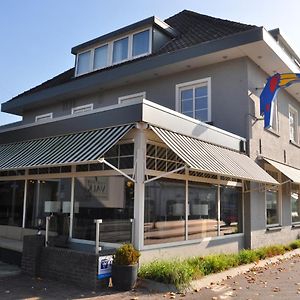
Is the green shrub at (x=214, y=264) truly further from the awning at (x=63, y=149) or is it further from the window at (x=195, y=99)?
the window at (x=195, y=99)

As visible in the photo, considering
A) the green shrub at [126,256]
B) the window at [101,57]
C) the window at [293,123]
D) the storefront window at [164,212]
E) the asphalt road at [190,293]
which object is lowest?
the asphalt road at [190,293]

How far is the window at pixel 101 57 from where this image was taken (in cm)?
1891

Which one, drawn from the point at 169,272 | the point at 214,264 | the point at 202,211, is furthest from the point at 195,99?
the point at 169,272

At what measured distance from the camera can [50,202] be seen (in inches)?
444

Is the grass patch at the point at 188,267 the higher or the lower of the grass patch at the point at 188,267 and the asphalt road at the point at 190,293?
the higher

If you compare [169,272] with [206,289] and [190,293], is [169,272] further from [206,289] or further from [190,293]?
[206,289]

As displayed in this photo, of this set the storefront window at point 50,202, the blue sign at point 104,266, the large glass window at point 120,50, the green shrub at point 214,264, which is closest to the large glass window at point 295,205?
the green shrub at point 214,264

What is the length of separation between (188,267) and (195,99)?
8010 millimetres

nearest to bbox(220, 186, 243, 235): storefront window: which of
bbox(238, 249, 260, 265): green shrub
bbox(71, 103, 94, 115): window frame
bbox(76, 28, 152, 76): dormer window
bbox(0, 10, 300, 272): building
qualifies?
bbox(0, 10, 300, 272): building

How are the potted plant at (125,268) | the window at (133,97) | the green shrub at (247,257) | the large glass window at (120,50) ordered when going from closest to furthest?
the potted plant at (125,268) < the green shrub at (247,257) < the window at (133,97) < the large glass window at (120,50)

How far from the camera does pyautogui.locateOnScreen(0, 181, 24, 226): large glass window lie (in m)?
12.6

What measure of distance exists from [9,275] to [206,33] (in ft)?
38.6

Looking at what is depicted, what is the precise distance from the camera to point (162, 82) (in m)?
16.2

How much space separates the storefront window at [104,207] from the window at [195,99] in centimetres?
615
